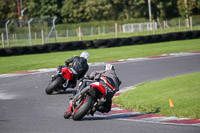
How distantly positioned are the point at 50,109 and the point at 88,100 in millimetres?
1971

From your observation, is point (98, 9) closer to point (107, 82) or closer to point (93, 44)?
point (93, 44)

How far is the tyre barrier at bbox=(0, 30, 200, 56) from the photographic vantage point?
2488cm

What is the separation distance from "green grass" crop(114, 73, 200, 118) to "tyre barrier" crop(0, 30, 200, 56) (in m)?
15.0

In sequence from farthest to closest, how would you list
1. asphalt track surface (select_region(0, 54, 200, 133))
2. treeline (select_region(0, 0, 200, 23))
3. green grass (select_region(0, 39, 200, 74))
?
1. treeline (select_region(0, 0, 200, 23))
2. green grass (select_region(0, 39, 200, 74))
3. asphalt track surface (select_region(0, 54, 200, 133))

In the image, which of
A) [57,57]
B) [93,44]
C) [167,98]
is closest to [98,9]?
[93,44]

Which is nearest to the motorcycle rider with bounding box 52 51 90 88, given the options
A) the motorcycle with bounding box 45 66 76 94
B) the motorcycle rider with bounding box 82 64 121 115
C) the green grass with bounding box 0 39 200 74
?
the motorcycle with bounding box 45 66 76 94

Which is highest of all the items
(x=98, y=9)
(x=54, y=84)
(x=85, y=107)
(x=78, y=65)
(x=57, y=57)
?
(x=98, y=9)

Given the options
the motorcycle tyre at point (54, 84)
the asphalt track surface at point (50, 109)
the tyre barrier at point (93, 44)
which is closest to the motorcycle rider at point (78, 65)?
the motorcycle tyre at point (54, 84)

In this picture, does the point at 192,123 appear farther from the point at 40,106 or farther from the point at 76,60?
the point at 76,60

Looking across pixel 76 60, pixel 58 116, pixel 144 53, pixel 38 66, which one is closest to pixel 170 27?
pixel 144 53

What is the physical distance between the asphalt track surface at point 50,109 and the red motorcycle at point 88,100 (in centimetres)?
20

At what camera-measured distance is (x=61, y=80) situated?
1085 cm

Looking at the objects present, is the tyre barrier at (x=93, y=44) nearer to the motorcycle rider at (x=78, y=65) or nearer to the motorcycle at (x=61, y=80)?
the motorcycle at (x=61, y=80)

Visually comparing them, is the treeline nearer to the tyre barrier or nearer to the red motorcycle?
the tyre barrier
